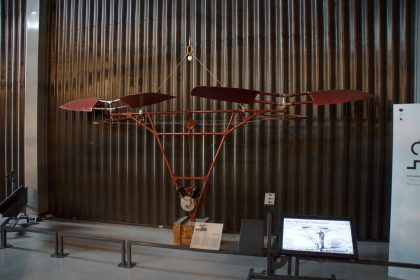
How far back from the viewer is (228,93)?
12.2 ft

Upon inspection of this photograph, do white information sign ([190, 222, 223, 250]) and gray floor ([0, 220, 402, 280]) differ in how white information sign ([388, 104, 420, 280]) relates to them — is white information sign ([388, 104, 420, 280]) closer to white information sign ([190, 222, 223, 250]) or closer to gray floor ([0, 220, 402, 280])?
gray floor ([0, 220, 402, 280])

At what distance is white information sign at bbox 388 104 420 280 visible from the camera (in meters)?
3.54

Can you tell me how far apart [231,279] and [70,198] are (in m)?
4.03

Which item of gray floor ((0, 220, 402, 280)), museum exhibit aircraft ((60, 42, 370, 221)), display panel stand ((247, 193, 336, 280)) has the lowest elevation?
gray floor ((0, 220, 402, 280))

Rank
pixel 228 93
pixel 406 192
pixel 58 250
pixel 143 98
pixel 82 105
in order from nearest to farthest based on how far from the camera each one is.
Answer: pixel 406 192 < pixel 228 93 < pixel 143 98 < pixel 58 250 < pixel 82 105

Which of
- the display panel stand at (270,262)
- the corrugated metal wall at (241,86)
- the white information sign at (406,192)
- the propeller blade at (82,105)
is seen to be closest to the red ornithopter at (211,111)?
the propeller blade at (82,105)

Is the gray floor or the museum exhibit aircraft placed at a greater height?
the museum exhibit aircraft

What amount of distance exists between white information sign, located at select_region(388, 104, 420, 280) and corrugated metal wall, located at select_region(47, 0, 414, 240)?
46.8 inches

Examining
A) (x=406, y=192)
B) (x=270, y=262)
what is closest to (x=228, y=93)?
(x=270, y=262)

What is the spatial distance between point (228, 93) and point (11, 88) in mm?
5252

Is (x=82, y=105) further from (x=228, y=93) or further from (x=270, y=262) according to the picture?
(x=270, y=262)

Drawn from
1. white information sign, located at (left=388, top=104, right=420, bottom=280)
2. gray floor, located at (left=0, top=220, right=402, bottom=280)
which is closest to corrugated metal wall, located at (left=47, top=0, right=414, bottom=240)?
gray floor, located at (left=0, top=220, right=402, bottom=280)

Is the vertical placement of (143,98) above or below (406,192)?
above

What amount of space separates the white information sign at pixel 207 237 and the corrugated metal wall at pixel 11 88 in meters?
4.53
